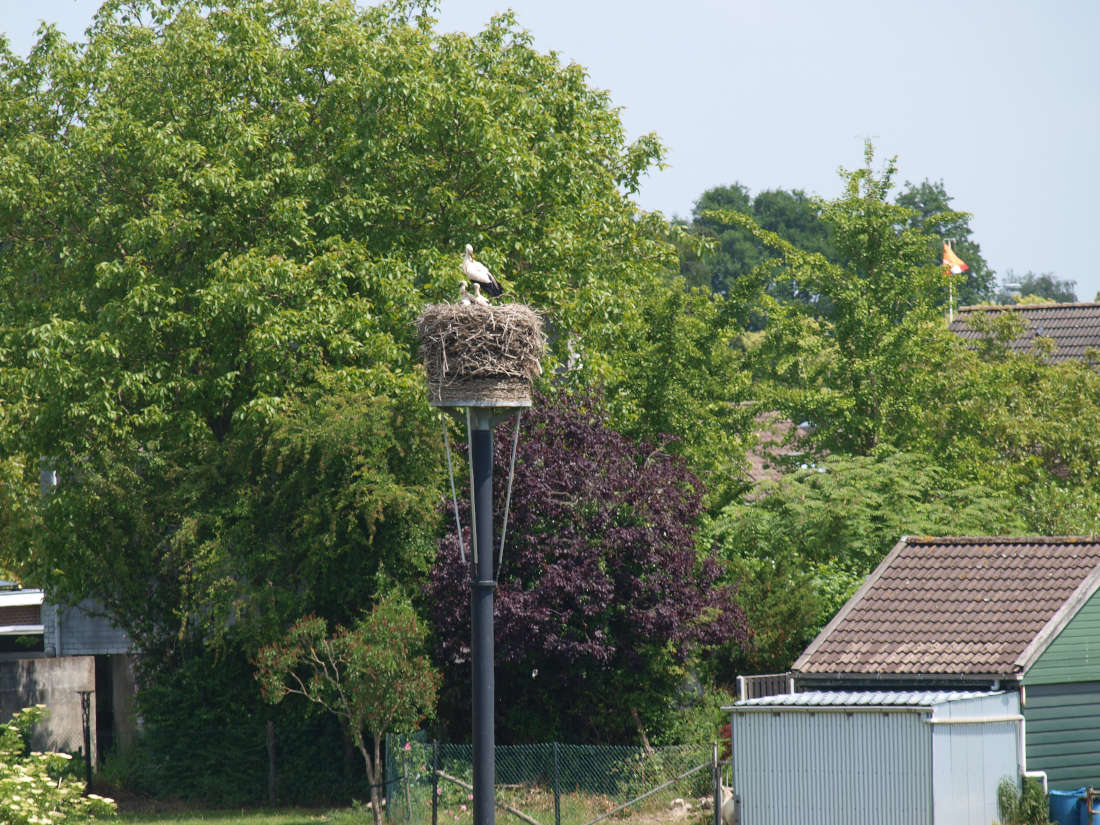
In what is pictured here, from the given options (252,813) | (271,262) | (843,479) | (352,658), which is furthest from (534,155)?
(252,813)

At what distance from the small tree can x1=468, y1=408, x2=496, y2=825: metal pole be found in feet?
21.7

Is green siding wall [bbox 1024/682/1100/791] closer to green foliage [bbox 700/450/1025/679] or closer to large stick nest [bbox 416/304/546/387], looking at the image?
green foliage [bbox 700/450/1025/679]

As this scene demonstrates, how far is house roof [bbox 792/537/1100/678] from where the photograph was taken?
2030cm

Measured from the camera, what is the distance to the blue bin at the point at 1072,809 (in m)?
19.1

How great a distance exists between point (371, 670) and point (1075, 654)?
9851 millimetres

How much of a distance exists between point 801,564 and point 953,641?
5593 millimetres

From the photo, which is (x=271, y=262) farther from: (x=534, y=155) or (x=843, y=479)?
(x=843, y=479)

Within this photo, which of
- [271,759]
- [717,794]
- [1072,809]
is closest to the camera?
[1072,809]

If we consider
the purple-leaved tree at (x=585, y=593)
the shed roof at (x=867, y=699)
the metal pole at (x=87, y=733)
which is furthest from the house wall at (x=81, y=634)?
the shed roof at (x=867, y=699)

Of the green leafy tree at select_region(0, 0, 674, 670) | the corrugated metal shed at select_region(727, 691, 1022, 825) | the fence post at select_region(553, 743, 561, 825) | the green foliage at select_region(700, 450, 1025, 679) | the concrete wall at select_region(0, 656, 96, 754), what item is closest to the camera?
the corrugated metal shed at select_region(727, 691, 1022, 825)

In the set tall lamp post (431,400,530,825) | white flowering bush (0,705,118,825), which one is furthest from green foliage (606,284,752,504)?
tall lamp post (431,400,530,825)

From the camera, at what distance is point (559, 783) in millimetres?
20859

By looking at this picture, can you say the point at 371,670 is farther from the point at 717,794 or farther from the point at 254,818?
the point at 717,794

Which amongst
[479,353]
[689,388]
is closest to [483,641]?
[479,353]
